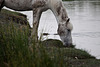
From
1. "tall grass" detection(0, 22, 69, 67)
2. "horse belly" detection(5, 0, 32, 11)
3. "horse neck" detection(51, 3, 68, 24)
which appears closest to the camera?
"tall grass" detection(0, 22, 69, 67)

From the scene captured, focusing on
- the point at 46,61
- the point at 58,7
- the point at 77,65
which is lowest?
the point at 77,65

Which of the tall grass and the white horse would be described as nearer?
the tall grass

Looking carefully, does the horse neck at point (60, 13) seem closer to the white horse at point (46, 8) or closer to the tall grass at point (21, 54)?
the white horse at point (46, 8)

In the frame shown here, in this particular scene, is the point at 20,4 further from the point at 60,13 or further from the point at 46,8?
the point at 60,13

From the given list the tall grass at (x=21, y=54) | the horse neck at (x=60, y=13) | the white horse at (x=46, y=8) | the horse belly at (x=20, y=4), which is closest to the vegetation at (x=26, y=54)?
the tall grass at (x=21, y=54)

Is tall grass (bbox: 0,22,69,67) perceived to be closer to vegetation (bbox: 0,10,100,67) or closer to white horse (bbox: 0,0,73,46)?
vegetation (bbox: 0,10,100,67)

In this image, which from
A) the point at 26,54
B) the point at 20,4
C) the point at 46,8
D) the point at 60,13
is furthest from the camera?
the point at 60,13

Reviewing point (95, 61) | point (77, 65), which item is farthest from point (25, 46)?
point (95, 61)

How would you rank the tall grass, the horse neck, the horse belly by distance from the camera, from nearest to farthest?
the tall grass
the horse belly
the horse neck

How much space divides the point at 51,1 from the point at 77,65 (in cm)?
257

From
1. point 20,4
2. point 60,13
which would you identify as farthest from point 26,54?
point 60,13

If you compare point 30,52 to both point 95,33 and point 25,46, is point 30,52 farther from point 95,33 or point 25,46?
point 95,33

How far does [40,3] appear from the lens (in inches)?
358

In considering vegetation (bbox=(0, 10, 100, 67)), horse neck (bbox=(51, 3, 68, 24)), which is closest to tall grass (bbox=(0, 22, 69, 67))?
vegetation (bbox=(0, 10, 100, 67))
